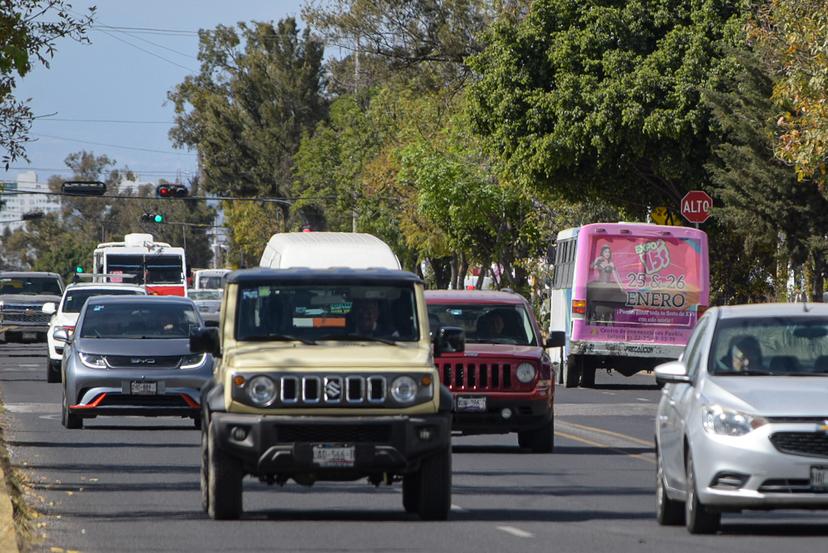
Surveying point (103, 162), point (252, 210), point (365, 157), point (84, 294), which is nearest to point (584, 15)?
point (84, 294)

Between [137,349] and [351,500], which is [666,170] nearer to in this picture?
[137,349]

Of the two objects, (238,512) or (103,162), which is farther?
(103,162)

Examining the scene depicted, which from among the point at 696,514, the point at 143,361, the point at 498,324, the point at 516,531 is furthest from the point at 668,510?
the point at 143,361

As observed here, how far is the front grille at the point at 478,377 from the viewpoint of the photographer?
2062 centimetres

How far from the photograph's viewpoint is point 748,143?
120 ft

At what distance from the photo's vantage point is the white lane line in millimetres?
13539

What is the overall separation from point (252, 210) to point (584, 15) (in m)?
69.3

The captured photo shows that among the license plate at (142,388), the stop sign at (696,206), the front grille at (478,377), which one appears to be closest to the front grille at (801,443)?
the front grille at (478,377)

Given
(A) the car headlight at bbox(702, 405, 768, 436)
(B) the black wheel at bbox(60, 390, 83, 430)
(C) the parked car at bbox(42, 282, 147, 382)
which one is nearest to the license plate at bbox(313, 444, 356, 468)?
(A) the car headlight at bbox(702, 405, 768, 436)

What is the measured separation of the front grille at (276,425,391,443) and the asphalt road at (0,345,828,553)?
2.17 feet

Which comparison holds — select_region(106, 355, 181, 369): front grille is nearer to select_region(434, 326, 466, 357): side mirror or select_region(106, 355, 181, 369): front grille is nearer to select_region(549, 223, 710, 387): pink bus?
select_region(434, 326, 466, 357): side mirror

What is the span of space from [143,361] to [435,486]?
32.8ft

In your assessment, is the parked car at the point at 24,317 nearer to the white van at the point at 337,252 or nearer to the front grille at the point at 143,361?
the white van at the point at 337,252

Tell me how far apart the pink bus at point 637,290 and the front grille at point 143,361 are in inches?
494
